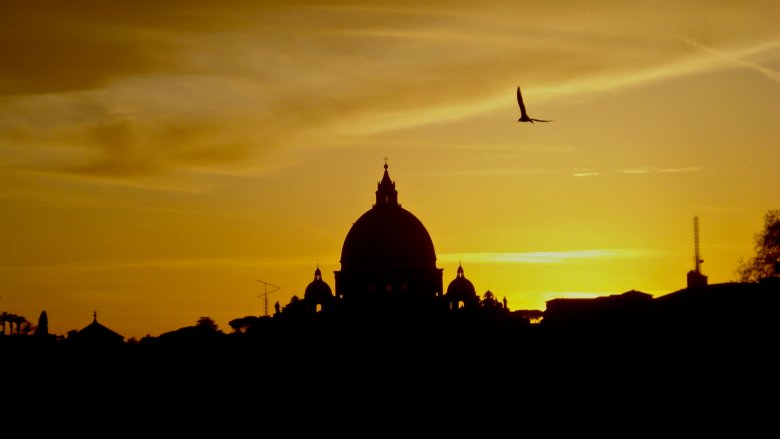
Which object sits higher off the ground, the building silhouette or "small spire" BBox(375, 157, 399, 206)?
"small spire" BBox(375, 157, 399, 206)

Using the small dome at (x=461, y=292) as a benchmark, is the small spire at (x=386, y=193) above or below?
above

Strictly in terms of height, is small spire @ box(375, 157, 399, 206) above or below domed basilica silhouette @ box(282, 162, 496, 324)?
above

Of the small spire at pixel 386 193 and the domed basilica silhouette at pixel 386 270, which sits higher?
the small spire at pixel 386 193

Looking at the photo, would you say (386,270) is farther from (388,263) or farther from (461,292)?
(461,292)

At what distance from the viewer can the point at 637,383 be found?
227 ft

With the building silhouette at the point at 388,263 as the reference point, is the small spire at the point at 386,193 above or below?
above

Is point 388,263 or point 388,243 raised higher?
point 388,243

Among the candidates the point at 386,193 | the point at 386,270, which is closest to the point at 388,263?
the point at 386,270

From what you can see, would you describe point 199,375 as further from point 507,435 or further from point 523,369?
point 507,435

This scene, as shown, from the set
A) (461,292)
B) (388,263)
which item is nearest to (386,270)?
(388,263)

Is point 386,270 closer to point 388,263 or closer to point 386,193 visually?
point 388,263

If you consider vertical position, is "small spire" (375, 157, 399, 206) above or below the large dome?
above

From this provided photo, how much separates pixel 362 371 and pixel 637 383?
28246 millimetres

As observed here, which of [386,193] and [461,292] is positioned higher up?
[386,193]
